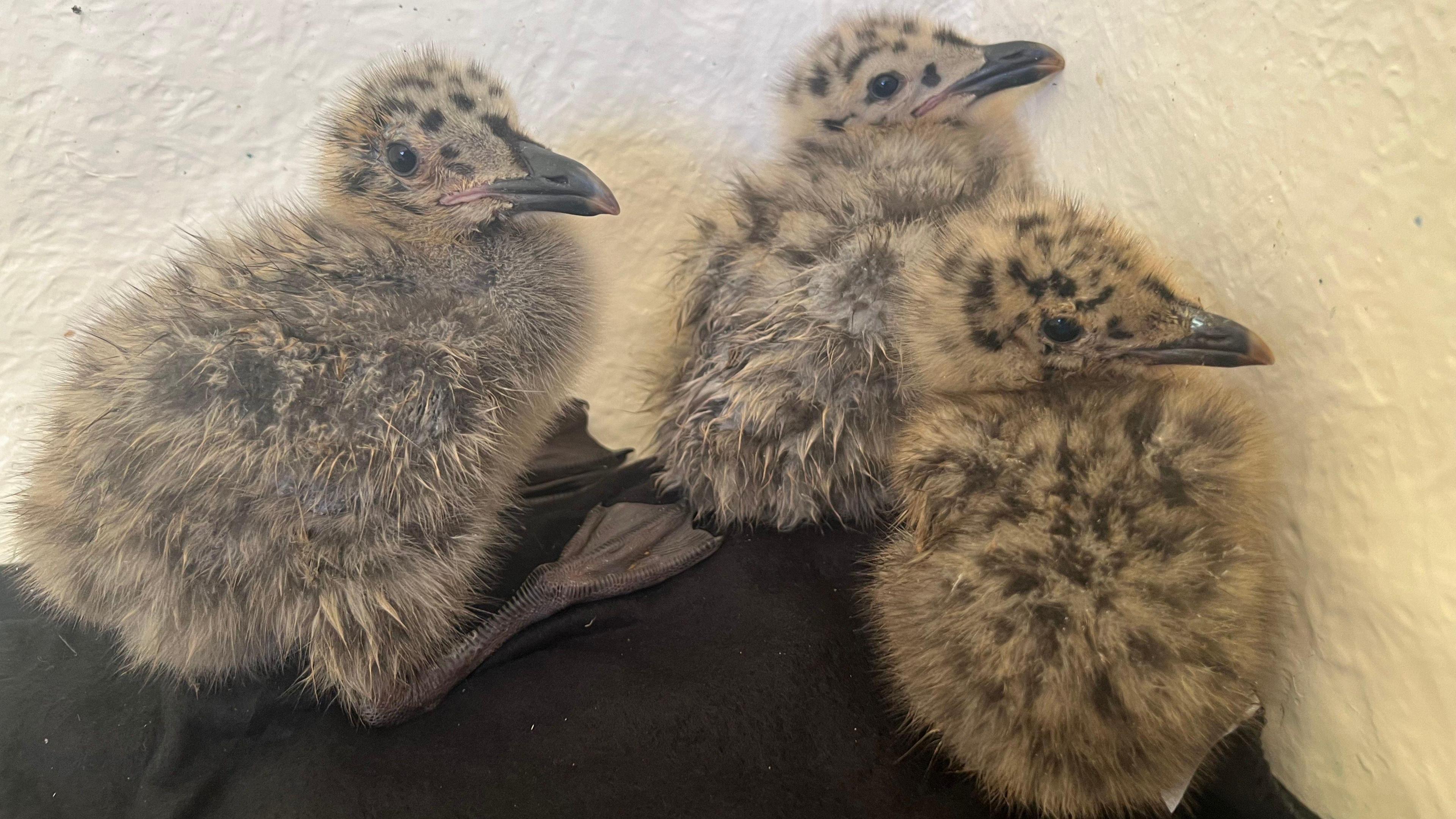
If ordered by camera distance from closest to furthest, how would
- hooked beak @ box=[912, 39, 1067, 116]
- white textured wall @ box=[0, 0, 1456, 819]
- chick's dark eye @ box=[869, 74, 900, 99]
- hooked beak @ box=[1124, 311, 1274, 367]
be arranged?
white textured wall @ box=[0, 0, 1456, 819] < hooked beak @ box=[1124, 311, 1274, 367] < hooked beak @ box=[912, 39, 1067, 116] < chick's dark eye @ box=[869, 74, 900, 99]

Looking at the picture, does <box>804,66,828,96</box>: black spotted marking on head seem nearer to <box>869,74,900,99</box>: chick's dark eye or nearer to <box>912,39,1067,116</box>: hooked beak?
<box>869,74,900,99</box>: chick's dark eye

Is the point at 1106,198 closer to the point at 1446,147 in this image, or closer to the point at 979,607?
the point at 1446,147

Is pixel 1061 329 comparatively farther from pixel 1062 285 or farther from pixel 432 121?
pixel 432 121

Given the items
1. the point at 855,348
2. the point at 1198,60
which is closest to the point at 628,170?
the point at 855,348

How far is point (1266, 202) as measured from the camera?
2.81ft

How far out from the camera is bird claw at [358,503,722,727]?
3.40 feet

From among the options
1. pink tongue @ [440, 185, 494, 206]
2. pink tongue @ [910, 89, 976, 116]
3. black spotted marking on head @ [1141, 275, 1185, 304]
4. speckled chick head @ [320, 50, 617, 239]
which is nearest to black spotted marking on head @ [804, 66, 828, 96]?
pink tongue @ [910, 89, 976, 116]

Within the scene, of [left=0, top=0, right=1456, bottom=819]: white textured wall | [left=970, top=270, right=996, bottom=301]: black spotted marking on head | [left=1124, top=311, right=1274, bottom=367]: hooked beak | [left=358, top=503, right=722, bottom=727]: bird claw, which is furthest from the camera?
[left=358, top=503, right=722, bottom=727]: bird claw

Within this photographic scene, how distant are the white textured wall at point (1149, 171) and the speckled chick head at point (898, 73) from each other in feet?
0.30

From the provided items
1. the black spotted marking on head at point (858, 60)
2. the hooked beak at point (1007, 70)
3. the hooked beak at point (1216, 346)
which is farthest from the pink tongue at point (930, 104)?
the hooked beak at point (1216, 346)

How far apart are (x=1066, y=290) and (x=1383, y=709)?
1.57 feet

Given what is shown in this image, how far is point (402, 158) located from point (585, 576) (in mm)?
629

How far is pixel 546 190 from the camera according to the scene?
113 cm

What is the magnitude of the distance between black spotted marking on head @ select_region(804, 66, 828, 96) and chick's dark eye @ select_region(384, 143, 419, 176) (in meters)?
0.69
